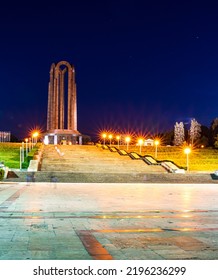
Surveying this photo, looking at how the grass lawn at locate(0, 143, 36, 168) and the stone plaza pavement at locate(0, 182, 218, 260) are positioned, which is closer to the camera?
the stone plaza pavement at locate(0, 182, 218, 260)

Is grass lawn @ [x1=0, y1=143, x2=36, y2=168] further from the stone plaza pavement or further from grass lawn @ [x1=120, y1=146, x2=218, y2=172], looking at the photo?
the stone plaza pavement

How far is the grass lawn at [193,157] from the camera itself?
39812 mm

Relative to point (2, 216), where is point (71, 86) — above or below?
above

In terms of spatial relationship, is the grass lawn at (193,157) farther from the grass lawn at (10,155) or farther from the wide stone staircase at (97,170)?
the grass lawn at (10,155)

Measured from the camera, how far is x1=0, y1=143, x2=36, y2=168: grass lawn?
35.1 meters

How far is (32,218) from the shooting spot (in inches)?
405

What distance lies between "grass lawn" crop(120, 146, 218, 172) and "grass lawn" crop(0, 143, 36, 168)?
13428 millimetres

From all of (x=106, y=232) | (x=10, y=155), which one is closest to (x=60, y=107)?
(x=10, y=155)

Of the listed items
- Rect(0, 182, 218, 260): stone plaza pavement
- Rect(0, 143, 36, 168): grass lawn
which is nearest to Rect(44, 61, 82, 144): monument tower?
Rect(0, 143, 36, 168): grass lawn

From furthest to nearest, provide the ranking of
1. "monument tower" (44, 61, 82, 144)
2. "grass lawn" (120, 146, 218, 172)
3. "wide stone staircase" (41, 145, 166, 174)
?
"monument tower" (44, 61, 82, 144)
"grass lawn" (120, 146, 218, 172)
"wide stone staircase" (41, 145, 166, 174)

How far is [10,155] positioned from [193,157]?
19015 millimetres

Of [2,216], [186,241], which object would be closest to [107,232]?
[186,241]
